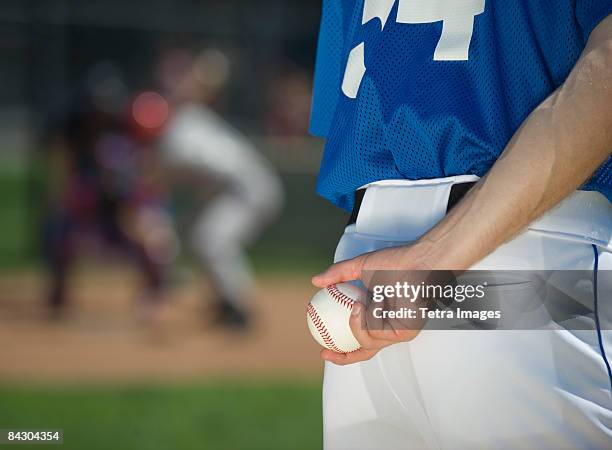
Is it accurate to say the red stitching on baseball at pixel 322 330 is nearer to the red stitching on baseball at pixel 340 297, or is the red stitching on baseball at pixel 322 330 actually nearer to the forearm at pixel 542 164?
the red stitching on baseball at pixel 340 297

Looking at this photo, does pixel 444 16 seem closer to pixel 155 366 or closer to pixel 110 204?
pixel 155 366

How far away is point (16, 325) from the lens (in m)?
6.51

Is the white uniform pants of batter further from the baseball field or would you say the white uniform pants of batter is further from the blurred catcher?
the blurred catcher

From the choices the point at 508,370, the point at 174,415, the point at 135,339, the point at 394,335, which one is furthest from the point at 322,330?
the point at 135,339

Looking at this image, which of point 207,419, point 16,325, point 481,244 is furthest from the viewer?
point 16,325

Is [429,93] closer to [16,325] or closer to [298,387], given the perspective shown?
[298,387]

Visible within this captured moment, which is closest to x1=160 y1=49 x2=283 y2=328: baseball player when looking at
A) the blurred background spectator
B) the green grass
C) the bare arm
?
the blurred background spectator

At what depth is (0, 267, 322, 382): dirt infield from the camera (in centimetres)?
543

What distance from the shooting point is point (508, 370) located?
3.85 feet

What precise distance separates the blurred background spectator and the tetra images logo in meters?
2.93

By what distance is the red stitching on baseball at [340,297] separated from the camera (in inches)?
50.4

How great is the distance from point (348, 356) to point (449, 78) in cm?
47

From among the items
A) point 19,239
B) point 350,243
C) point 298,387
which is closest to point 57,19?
point 19,239

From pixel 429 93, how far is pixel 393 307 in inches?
14.1
